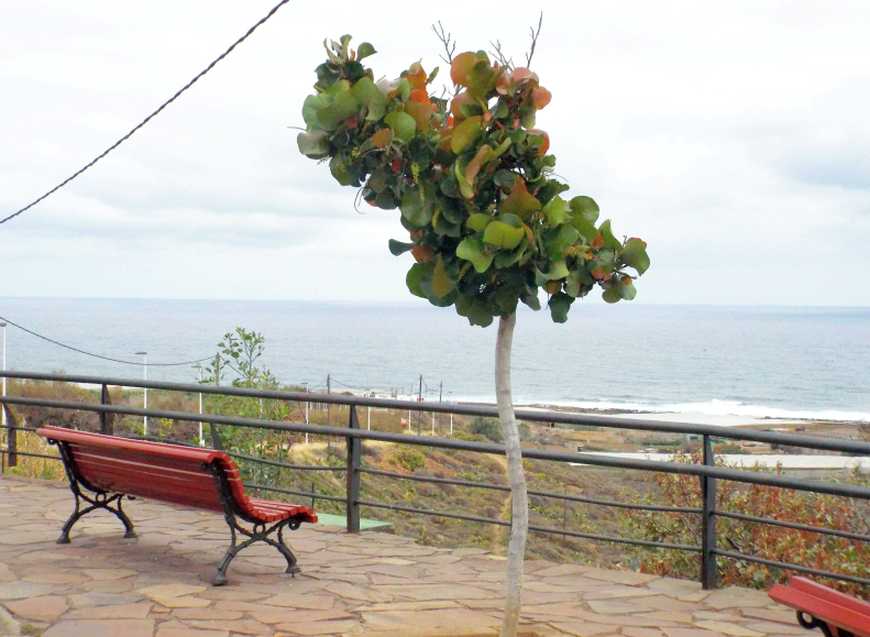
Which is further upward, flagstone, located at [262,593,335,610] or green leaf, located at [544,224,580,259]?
green leaf, located at [544,224,580,259]

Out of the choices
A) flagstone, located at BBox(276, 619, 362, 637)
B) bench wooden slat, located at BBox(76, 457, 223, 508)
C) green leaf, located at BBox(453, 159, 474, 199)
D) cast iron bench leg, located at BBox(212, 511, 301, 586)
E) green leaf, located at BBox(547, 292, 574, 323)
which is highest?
green leaf, located at BBox(453, 159, 474, 199)

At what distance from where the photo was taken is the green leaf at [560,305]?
4.70 m

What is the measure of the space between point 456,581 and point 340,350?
409 feet

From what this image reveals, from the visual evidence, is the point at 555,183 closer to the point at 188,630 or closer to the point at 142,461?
the point at 188,630

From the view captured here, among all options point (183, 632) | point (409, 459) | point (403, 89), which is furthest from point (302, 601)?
point (409, 459)

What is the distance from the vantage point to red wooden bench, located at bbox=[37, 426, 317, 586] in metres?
6.18

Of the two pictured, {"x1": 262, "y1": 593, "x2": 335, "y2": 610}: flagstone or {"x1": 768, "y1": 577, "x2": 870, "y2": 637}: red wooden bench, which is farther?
{"x1": 262, "y1": 593, "x2": 335, "y2": 610}: flagstone

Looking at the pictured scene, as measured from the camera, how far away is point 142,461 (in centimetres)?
654

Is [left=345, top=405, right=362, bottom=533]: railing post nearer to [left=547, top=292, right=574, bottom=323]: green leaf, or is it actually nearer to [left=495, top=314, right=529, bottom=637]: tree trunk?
[left=495, top=314, right=529, bottom=637]: tree trunk

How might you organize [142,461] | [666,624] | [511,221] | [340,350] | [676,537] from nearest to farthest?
1. [511,221]
2. [666,624]
3. [142,461]
4. [676,537]
5. [340,350]

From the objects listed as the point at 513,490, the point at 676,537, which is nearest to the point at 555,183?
the point at 513,490

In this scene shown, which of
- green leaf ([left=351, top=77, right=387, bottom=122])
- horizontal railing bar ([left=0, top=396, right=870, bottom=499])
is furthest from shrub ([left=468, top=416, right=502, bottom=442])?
green leaf ([left=351, top=77, right=387, bottom=122])

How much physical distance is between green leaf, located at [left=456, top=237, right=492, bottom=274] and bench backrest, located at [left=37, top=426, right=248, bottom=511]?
233cm

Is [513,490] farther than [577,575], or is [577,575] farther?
[577,575]
